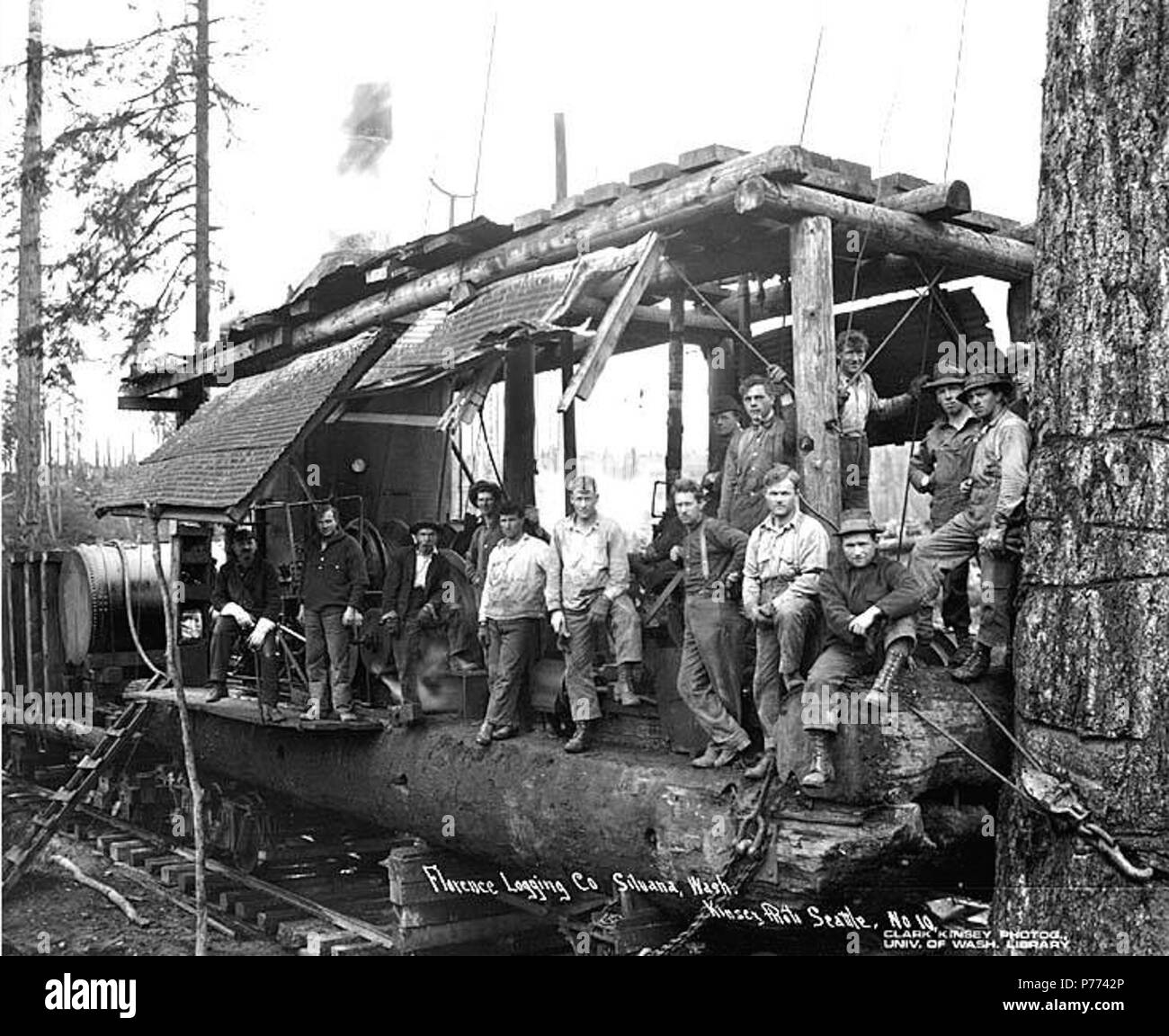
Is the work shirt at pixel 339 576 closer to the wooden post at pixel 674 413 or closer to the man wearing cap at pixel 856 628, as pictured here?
the wooden post at pixel 674 413

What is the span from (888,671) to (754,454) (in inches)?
75.2

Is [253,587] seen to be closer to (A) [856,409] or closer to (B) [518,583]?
(B) [518,583]

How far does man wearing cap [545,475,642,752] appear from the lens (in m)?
7.85

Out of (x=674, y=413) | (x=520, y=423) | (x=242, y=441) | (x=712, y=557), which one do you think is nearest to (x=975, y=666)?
(x=712, y=557)

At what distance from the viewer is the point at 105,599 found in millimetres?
13891

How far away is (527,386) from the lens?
10750 millimetres

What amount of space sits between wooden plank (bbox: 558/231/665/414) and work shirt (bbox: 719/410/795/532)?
982mm

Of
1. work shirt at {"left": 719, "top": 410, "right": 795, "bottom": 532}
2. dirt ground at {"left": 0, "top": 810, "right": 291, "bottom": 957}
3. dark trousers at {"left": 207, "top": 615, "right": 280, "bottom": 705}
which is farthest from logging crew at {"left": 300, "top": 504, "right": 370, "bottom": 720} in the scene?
work shirt at {"left": 719, "top": 410, "right": 795, "bottom": 532}

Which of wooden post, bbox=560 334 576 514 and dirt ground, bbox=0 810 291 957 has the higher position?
wooden post, bbox=560 334 576 514

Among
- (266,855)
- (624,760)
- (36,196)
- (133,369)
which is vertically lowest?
(266,855)

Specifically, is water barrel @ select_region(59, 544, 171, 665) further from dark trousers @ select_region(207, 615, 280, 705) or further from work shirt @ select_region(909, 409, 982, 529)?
work shirt @ select_region(909, 409, 982, 529)

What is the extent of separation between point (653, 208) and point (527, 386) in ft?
9.47
